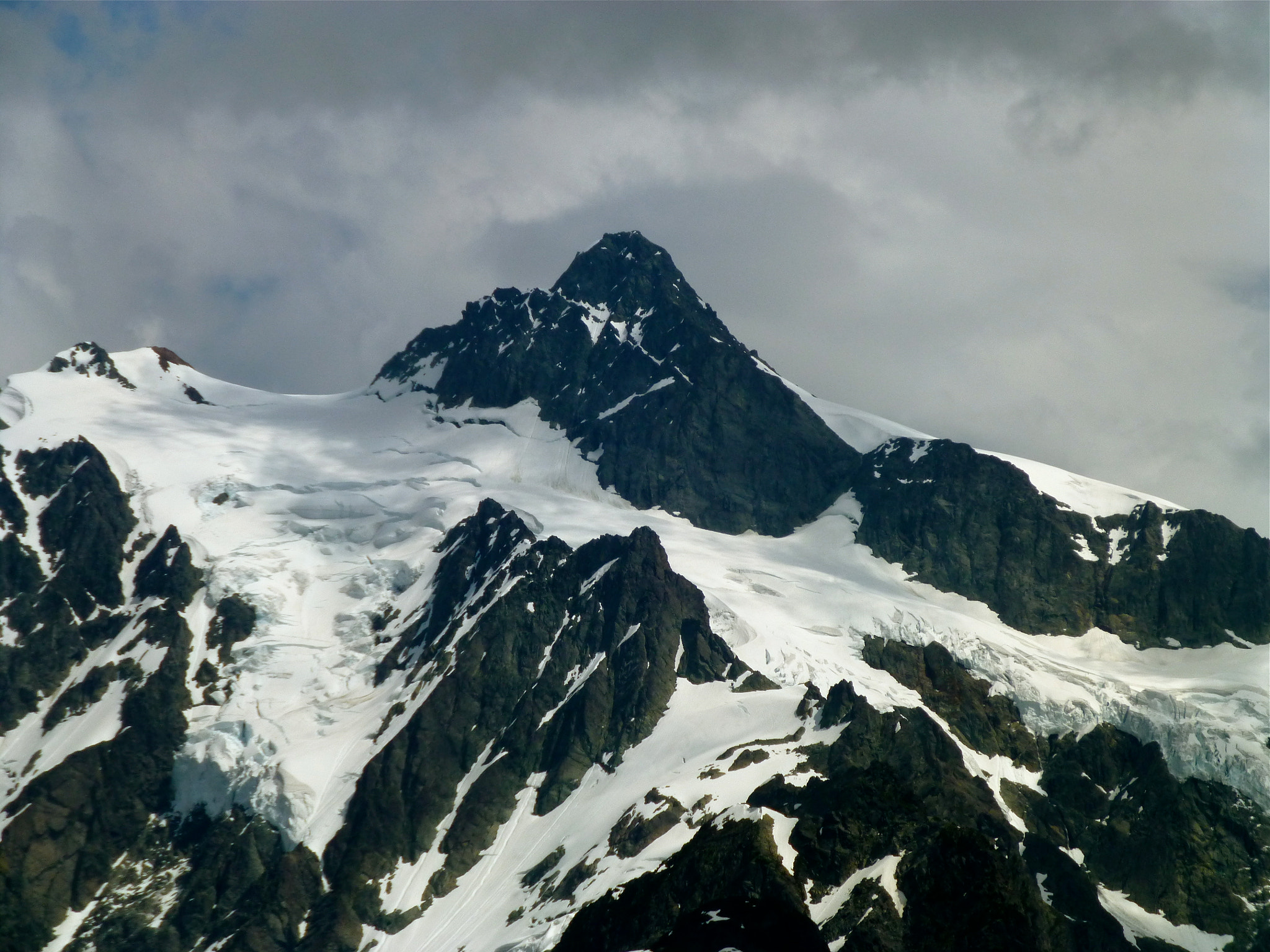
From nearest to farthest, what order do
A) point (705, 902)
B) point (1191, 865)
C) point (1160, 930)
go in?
1. point (705, 902)
2. point (1160, 930)
3. point (1191, 865)

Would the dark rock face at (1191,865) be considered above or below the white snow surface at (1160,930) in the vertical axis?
above

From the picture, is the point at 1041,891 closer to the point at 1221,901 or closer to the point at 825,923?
the point at 1221,901

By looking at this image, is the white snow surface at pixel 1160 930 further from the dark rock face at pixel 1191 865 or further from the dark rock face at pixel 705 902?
the dark rock face at pixel 705 902

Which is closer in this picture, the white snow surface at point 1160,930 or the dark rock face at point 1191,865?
the white snow surface at point 1160,930

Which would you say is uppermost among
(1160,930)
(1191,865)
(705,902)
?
(1191,865)

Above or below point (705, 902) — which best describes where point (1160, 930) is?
below

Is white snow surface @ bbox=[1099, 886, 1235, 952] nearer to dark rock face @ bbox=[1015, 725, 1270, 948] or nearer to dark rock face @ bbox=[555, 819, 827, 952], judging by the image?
dark rock face @ bbox=[1015, 725, 1270, 948]

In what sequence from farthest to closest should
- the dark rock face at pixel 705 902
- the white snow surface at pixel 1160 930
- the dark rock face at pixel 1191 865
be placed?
the dark rock face at pixel 1191 865
the white snow surface at pixel 1160 930
the dark rock face at pixel 705 902

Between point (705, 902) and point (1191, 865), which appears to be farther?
point (1191, 865)

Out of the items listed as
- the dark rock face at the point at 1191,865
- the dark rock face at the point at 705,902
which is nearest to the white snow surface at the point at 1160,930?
the dark rock face at the point at 1191,865

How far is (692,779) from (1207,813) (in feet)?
248

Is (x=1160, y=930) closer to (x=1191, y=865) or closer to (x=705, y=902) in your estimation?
(x=1191, y=865)

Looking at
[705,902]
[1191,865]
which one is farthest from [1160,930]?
[705,902]

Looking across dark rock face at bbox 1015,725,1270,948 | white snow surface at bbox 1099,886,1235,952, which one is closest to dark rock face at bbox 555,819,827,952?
white snow surface at bbox 1099,886,1235,952
